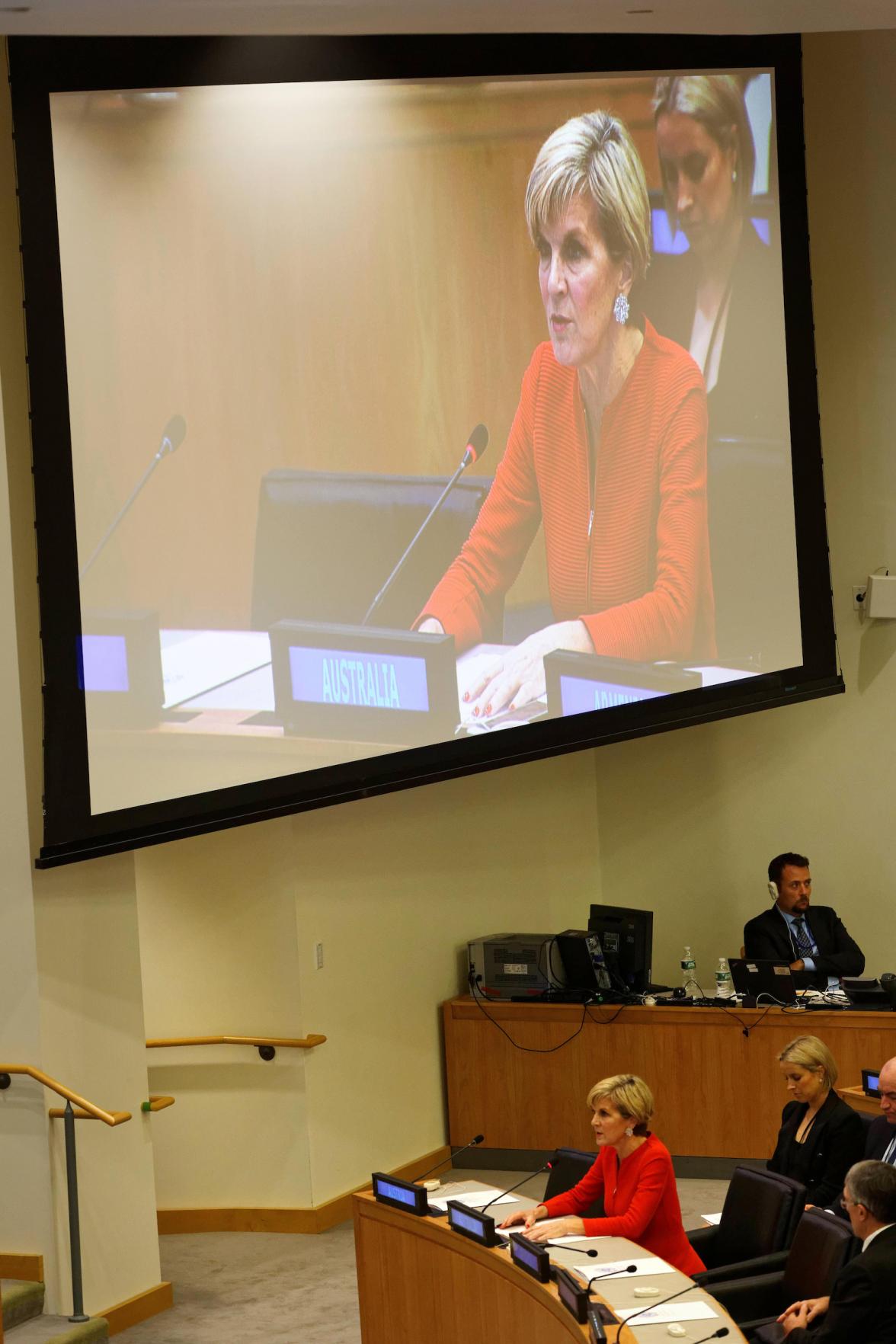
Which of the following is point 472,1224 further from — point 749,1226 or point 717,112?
point 717,112

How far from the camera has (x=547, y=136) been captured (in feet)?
24.2

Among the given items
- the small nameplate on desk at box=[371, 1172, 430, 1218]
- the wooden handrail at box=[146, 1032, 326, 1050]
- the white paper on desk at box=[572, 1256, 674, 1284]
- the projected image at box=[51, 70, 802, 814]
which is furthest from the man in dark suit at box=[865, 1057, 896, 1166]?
the wooden handrail at box=[146, 1032, 326, 1050]

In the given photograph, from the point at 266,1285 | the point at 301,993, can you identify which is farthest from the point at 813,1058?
the point at 301,993

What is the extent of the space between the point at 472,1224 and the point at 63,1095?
66.0 inches

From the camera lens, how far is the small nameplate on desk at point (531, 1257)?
174 inches

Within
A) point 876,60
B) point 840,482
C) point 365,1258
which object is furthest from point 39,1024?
point 876,60

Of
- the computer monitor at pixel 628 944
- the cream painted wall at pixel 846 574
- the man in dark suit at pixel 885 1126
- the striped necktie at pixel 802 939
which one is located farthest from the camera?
the cream painted wall at pixel 846 574

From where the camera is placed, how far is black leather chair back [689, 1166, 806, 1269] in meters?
5.01

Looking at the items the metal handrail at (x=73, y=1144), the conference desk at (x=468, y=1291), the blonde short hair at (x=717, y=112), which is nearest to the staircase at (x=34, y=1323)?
the metal handrail at (x=73, y=1144)

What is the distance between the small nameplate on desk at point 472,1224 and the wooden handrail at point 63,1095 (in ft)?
4.47

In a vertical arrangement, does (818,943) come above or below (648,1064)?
above

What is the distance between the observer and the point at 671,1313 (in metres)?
4.11

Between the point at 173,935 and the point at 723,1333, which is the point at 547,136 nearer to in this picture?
the point at 173,935

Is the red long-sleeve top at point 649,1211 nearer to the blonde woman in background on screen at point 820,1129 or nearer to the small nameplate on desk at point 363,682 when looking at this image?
the blonde woman in background on screen at point 820,1129
